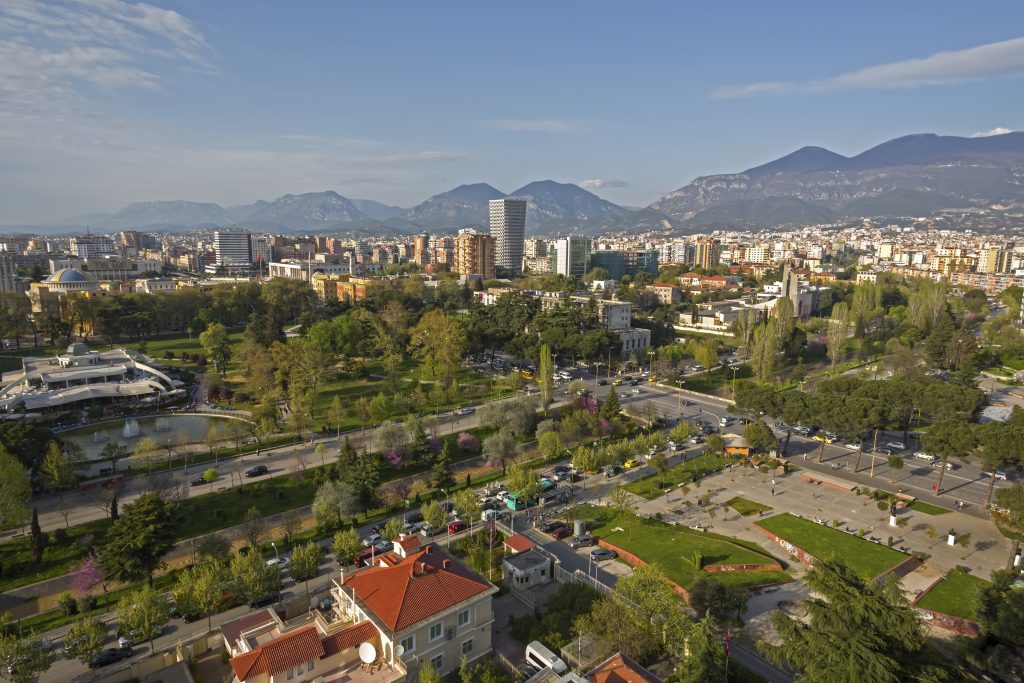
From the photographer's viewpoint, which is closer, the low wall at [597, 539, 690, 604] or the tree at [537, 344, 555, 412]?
the low wall at [597, 539, 690, 604]

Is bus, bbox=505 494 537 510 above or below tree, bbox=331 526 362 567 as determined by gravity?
below

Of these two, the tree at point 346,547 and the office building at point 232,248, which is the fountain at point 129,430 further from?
the office building at point 232,248

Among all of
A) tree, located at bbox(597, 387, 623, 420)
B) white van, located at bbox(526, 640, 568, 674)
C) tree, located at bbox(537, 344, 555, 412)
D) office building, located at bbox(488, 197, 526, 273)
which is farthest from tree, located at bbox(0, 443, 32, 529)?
office building, located at bbox(488, 197, 526, 273)

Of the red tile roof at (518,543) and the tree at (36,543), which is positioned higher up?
the tree at (36,543)

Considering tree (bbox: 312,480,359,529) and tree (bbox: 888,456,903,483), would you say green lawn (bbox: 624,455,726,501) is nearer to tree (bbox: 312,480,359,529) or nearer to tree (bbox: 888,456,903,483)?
tree (bbox: 888,456,903,483)

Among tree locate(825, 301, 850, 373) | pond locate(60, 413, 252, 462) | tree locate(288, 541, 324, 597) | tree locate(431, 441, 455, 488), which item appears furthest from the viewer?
tree locate(825, 301, 850, 373)

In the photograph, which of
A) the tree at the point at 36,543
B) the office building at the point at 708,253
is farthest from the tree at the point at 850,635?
the office building at the point at 708,253

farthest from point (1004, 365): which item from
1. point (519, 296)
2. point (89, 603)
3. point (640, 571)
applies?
point (89, 603)
